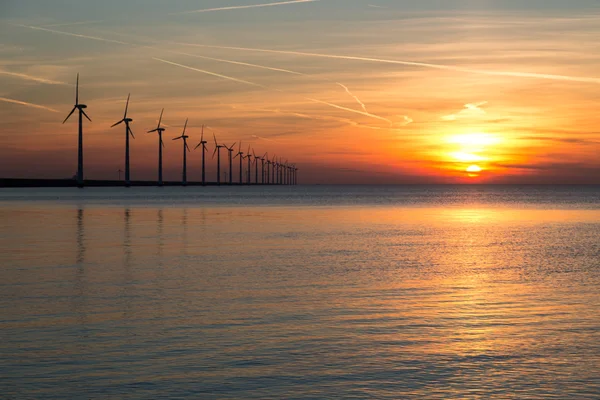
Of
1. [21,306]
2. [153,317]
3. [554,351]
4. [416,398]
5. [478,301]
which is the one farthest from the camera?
[478,301]

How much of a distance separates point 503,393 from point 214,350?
5.24 metres

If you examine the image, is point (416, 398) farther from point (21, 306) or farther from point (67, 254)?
point (67, 254)

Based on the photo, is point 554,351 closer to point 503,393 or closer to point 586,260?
point 503,393

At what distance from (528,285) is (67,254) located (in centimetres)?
1981

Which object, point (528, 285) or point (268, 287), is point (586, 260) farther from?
point (268, 287)

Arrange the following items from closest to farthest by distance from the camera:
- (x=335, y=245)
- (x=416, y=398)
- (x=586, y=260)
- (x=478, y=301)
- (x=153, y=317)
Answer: (x=416, y=398) → (x=153, y=317) → (x=478, y=301) → (x=586, y=260) → (x=335, y=245)

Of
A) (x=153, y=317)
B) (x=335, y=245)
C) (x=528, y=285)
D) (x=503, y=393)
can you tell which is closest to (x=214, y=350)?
(x=153, y=317)

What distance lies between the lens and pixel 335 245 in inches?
1625

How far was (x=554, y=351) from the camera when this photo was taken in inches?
558

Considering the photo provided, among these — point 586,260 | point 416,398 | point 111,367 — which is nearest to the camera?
point 416,398

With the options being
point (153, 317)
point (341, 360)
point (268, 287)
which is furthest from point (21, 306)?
point (341, 360)

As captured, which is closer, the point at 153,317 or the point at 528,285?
the point at 153,317

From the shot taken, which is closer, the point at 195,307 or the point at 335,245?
the point at 195,307

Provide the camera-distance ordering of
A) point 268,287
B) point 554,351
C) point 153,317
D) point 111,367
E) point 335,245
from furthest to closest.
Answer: point 335,245 < point 268,287 < point 153,317 < point 554,351 < point 111,367
